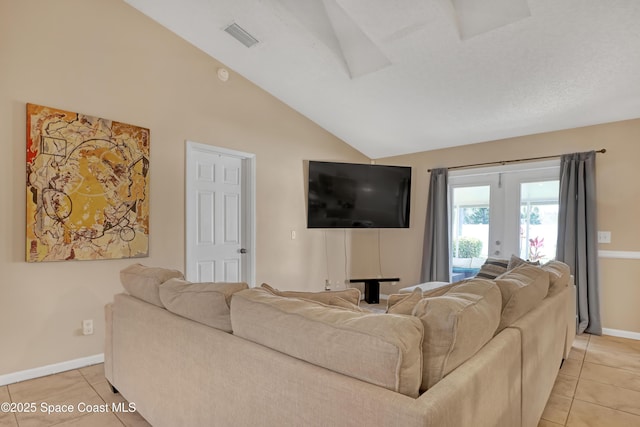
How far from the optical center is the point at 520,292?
5.26 ft

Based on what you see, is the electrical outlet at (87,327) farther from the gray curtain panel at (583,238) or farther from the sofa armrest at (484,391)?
the gray curtain panel at (583,238)

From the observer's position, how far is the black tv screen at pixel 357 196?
15.5 ft

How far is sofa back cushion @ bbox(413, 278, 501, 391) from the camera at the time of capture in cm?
101

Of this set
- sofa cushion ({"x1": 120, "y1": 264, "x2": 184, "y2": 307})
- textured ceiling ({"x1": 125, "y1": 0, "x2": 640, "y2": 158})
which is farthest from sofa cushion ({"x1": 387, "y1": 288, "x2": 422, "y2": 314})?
textured ceiling ({"x1": 125, "y1": 0, "x2": 640, "y2": 158})

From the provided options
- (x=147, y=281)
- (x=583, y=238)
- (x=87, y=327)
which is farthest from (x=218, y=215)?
(x=583, y=238)

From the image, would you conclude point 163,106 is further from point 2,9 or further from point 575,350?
point 575,350

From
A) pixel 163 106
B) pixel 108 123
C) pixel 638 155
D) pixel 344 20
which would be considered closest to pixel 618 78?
pixel 638 155

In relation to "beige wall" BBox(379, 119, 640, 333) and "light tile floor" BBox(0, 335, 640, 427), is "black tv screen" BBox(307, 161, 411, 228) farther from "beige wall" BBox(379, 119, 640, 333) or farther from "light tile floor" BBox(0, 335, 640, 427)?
"light tile floor" BBox(0, 335, 640, 427)

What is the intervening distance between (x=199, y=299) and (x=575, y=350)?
136 inches

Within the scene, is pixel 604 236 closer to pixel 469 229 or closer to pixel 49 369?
pixel 469 229

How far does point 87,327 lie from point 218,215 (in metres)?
1.60

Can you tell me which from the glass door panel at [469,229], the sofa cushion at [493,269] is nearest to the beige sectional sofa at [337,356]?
the sofa cushion at [493,269]

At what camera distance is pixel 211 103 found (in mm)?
3781

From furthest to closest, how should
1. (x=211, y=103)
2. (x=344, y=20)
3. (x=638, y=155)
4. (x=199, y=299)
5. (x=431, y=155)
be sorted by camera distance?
(x=431, y=155) < (x=211, y=103) < (x=638, y=155) < (x=344, y=20) < (x=199, y=299)
